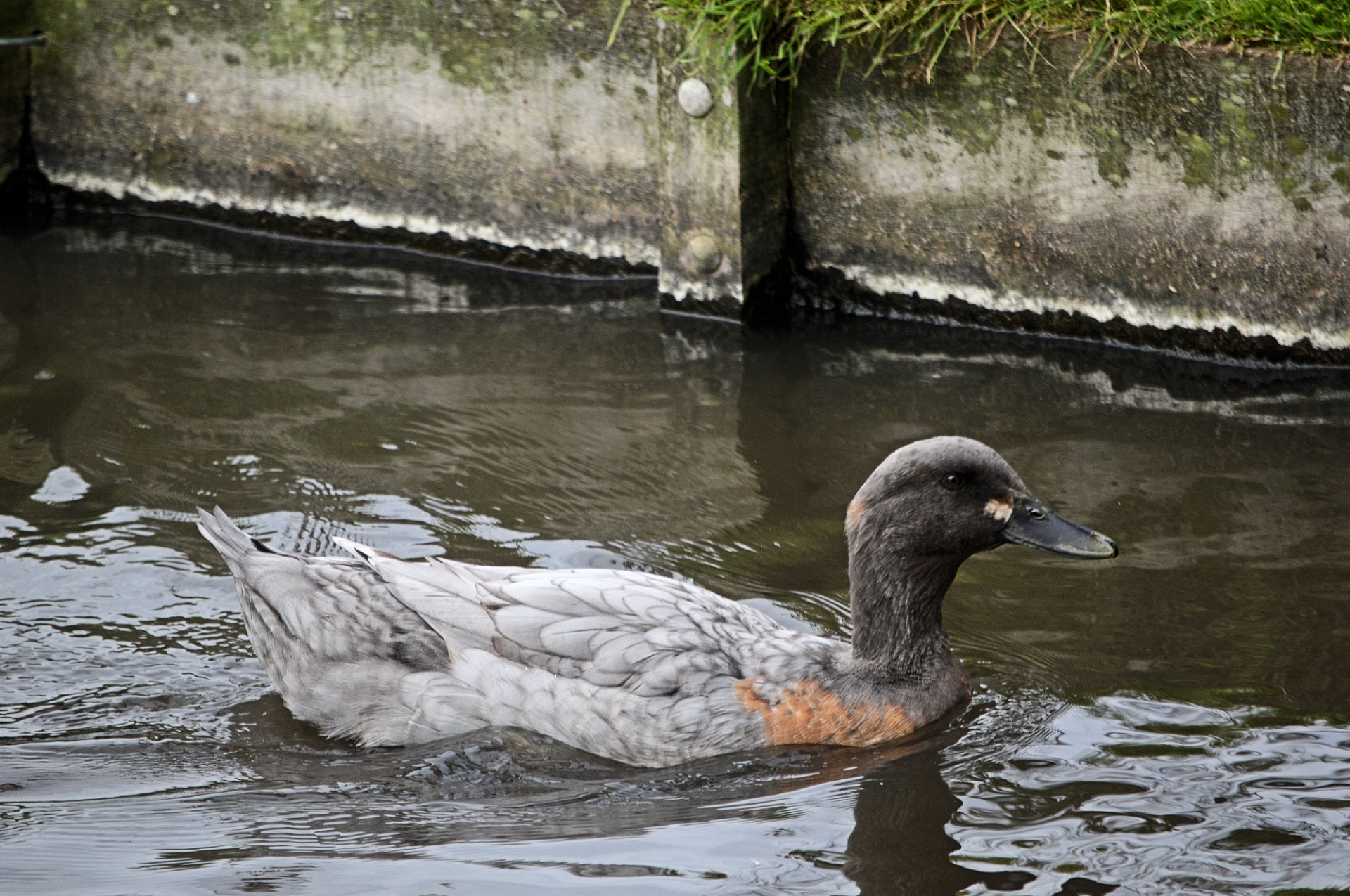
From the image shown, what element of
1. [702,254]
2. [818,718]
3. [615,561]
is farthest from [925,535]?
[702,254]

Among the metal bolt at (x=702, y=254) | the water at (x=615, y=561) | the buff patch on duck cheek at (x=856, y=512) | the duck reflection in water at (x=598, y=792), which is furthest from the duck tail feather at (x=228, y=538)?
the metal bolt at (x=702, y=254)

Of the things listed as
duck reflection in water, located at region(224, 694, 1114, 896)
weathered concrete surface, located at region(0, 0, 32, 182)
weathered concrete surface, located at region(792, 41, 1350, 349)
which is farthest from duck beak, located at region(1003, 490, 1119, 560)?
weathered concrete surface, located at region(0, 0, 32, 182)

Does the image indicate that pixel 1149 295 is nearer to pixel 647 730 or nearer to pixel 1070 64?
pixel 1070 64

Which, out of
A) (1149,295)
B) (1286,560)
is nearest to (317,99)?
(1149,295)

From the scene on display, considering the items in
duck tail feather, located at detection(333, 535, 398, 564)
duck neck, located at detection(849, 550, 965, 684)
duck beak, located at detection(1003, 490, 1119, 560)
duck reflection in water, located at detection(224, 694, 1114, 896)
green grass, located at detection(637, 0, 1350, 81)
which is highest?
green grass, located at detection(637, 0, 1350, 81)

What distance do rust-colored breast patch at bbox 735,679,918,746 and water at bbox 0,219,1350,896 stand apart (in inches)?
3.1

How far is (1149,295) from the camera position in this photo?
6.29 m

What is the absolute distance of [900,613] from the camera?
414 centimetres

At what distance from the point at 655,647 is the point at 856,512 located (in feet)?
2.31

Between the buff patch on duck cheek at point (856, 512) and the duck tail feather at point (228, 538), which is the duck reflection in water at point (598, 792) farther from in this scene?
the buff patch on duck cheek at point (856, 512)

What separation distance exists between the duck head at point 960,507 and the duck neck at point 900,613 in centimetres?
6

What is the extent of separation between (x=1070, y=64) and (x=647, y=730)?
3.71 m

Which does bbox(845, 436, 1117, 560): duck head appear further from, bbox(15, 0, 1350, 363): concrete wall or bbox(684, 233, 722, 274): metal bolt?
bbox(684, 233, 722, 274): metal bolt

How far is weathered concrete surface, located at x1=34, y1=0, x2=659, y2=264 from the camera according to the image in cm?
711
